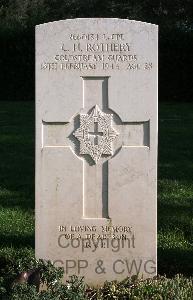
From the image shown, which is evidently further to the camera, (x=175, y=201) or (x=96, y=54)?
(x=175, y=201)

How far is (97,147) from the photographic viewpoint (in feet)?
17.7

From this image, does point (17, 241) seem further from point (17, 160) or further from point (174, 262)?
point (17, 160)

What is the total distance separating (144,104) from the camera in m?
5.31

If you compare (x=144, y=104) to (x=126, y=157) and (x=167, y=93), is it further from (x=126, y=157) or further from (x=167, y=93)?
(x=167, y=93)

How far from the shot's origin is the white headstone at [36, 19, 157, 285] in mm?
5285

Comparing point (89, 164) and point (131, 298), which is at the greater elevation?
point (89, 164)

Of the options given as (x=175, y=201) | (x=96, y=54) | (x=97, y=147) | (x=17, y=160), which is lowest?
(x=175, y=201)

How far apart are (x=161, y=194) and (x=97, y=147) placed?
3081 millimetres

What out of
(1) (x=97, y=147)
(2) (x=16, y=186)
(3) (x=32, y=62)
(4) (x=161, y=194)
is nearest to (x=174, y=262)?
(1) (x=97, y=147)

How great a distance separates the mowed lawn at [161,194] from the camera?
20.6 feet

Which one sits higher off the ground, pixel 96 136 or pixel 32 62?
pixel 32 62

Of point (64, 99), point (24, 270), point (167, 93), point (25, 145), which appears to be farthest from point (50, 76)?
point (167, 93)

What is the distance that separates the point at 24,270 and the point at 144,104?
146 centimetres

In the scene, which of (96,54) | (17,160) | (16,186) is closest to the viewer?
(96,54)
